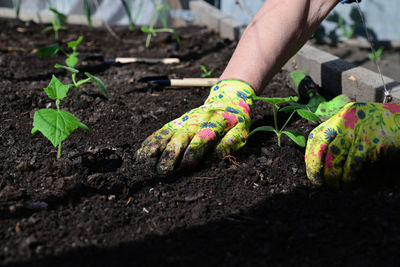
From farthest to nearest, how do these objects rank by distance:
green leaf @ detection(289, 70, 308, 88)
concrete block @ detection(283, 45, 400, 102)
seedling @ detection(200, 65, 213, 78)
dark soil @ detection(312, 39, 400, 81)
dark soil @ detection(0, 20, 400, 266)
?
dark soil @ detection(312, 39, 400, 81) < seedling @ detection(200, 65, 213, 78) < green leaf @ detection(289, 70, 308, 88) < concrete block @ detection(283, 45, 400, 102) < dark soil @ detection(0, 20, 400, 266)

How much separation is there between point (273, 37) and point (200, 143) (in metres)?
0.66

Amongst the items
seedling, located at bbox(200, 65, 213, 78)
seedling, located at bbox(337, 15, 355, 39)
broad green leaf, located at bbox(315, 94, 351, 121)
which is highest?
broad green leaf, located at bbox(315, 94, 351, 121)

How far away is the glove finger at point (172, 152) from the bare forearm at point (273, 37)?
0.49 meters

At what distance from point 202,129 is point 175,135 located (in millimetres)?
111

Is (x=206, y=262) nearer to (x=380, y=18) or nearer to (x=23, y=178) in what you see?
(x=23, y=178)

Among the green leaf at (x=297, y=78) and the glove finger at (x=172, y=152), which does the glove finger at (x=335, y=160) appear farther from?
the green leaf at (x=297, y=78)

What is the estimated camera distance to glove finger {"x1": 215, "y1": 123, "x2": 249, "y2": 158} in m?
1.70

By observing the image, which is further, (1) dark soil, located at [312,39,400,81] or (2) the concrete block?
(1) dark soil, located at [312,39,400,81]

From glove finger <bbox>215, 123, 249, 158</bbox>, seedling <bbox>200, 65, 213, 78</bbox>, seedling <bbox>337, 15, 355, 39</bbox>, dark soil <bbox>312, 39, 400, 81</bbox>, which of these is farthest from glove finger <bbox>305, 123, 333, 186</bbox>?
seedling <bbox>337, 15, 355, 39</bbox>

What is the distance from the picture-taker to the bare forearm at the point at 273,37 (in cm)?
195

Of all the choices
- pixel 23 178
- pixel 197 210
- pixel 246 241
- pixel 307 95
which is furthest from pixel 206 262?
pixel 307 95

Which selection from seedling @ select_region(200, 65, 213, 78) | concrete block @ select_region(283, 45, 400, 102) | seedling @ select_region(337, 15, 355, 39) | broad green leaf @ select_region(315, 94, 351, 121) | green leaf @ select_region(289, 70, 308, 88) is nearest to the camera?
broad green leaf @ select_region(315, 94, 351, 121)

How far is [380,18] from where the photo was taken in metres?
4.19

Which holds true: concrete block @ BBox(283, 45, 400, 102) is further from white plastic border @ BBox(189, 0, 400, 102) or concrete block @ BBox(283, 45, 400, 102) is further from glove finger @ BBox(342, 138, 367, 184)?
glove finger @ BBox(342, 138, 367, 184)
